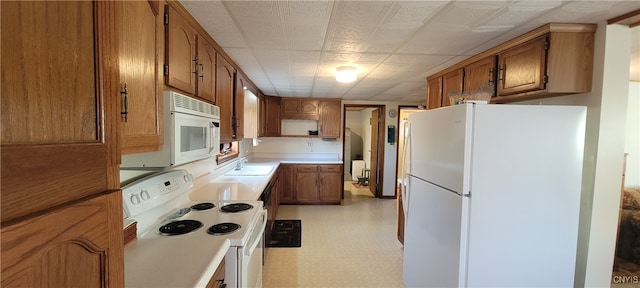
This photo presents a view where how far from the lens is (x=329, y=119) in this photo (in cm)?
539

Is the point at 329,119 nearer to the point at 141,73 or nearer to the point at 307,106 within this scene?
the point at 307,106

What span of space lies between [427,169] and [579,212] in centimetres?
94

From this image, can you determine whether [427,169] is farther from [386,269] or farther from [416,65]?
[386,269]

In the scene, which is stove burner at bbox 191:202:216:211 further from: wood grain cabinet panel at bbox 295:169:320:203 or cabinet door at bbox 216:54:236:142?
wood grain cabinet panel at bbox 295:169:320:203

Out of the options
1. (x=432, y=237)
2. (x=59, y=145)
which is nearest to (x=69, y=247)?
(x=59, y=145)

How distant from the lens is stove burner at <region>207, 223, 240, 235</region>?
1.52 metres

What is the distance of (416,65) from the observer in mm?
2646

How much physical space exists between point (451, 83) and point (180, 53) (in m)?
2.45

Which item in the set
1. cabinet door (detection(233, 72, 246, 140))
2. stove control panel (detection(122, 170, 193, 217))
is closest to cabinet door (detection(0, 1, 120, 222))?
stove control panel (detection(122, 170, 193, 217))

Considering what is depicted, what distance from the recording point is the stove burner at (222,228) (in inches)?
59.8

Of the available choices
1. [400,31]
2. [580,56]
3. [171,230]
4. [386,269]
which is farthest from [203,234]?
[580,56]

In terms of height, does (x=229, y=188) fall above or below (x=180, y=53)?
below

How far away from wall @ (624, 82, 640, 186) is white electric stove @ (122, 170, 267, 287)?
4348mm

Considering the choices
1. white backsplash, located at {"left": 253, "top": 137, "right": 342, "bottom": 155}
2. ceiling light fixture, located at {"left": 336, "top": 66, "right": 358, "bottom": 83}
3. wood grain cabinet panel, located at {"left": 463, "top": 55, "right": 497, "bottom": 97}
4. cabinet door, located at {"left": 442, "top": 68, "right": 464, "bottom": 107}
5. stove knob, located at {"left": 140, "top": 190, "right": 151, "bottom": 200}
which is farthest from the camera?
white backsplash, located at {"left": 253, "top": 137, "right": 342, "bottom": 155}
